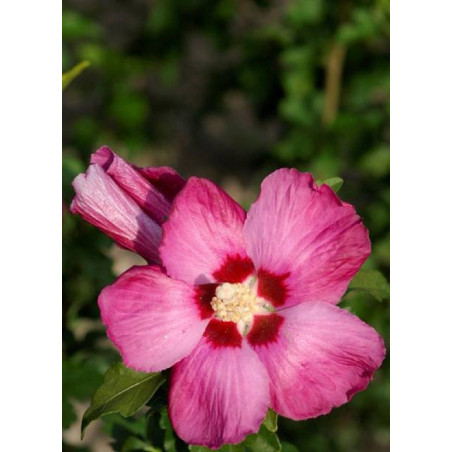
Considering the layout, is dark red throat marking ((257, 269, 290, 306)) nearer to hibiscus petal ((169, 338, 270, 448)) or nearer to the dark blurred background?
hibiscus petal ((169, 338, 270, 448))

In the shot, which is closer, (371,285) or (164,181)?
(164,181)

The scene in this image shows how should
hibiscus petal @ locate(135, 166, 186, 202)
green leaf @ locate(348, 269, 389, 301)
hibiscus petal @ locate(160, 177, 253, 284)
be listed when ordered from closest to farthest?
hibiscus petal @ locate(160, 177, 253, 284) → hibiscus petal @ locate(135, 166, 186, 202) → green leaf @ locate(348, 269, 389, 301)

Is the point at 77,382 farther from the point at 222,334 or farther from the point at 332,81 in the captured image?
the point at 332,81

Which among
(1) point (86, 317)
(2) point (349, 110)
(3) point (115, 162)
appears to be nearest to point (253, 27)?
(2) point (349, 110)

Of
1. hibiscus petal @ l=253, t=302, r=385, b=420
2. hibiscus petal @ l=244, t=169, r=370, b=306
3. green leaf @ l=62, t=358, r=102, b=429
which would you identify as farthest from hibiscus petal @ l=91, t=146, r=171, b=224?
green leaf @ l=62, t=358, r=102, b=429

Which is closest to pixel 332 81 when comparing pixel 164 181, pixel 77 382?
pixel 77 382

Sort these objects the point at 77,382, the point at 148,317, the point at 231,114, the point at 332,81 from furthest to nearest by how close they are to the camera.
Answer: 1. the point at 231,114
2. the point at 332,81
3. the point at 77,382
4. the point at 148,317

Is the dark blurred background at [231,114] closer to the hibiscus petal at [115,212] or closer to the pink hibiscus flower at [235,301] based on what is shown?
the pink hibiscus flower at [235,301]

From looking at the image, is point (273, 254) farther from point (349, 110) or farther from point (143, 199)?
point (349, 110)
